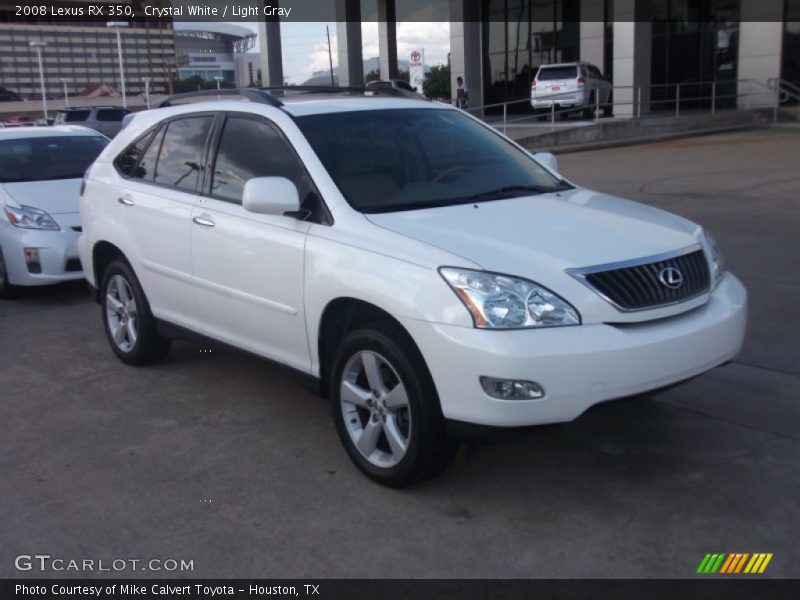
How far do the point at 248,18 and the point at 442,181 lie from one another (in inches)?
1450

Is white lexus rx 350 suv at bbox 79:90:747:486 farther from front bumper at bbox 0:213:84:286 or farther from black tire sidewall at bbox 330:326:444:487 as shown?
front bumper at bbox 0:213:84:286

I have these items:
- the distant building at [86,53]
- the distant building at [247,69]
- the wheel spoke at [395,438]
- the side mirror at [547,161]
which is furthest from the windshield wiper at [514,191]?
the distant building at [86,53]

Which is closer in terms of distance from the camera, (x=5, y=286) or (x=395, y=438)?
(x=395, y=438)

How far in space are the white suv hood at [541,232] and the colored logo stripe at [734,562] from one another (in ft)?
4.27

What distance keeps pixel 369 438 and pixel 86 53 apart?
3104 inches

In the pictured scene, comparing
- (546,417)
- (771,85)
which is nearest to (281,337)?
(546,417)

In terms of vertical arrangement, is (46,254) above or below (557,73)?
below

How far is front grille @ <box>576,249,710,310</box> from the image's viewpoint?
3871mm

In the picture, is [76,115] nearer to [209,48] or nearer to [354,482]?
[354,482]

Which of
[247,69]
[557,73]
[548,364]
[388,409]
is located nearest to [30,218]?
[388,409]

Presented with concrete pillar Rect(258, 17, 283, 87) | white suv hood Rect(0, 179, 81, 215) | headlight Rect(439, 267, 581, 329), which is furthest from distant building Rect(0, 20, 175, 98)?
headlight Rect(439, 267, 581, 329)

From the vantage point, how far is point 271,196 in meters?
4.47

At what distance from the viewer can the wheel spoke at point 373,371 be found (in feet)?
13.6

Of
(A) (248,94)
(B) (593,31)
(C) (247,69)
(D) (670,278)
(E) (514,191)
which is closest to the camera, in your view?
(D) (670,278)
